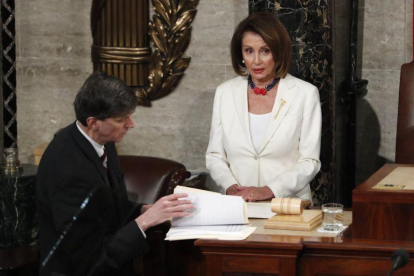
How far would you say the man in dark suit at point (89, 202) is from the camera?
380 cm

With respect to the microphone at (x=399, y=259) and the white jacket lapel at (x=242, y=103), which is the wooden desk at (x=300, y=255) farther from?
the white jacket lapel at (x=242, y=103)

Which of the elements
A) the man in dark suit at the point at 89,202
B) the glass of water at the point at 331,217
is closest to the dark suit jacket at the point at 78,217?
the man in dark suit at the point at 89,202

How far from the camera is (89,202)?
150 inches

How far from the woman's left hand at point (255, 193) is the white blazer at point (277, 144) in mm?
75

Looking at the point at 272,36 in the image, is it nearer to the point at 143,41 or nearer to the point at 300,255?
the point at 300,255

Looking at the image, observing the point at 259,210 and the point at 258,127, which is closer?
the point at 259,210

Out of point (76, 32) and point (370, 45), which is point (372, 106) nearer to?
point (370, 45)

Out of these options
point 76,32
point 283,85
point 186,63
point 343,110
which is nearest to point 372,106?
point 343,110

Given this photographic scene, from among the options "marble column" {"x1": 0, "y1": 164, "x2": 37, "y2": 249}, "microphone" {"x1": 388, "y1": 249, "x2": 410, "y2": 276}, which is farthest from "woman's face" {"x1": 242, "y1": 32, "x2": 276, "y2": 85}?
"microphone" {"x1": 388, "y1": 249, "x2": 410, "y2": 276}

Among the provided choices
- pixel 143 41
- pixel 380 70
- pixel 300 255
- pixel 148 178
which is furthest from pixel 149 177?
pixel 380 70

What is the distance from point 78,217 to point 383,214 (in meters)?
1.30

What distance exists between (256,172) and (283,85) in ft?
1.66

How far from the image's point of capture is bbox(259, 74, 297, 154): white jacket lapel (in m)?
4.93

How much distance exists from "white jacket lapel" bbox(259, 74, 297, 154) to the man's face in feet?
3.71
